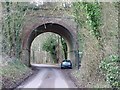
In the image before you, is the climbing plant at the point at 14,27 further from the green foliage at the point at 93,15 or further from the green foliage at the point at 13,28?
the green foliage at the point at 93,15

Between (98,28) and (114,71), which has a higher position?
(98,28)

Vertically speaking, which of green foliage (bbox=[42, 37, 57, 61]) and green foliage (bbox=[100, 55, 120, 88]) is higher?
green foliage (bbox=[42, 37, 57, 61])

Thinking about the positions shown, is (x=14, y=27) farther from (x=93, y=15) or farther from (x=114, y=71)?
(x=114, y=71)

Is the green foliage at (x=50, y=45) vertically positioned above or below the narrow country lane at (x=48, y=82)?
above

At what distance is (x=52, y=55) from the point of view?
5806 centimetres

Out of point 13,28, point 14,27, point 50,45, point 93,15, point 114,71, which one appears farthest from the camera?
point 50,45

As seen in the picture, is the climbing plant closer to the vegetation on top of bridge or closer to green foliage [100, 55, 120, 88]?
the vegetation on top of bridge

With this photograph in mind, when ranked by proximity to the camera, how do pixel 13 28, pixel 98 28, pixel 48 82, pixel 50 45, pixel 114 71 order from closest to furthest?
pixel 114 71, pixel 98 28, pixel 48 82, pixel 13 28, pixel 50 45

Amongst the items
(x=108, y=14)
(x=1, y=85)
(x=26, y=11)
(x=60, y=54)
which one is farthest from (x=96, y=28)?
(x=60, y=54)

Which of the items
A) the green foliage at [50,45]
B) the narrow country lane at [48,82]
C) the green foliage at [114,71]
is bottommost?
the narrow country lane at [48,82]

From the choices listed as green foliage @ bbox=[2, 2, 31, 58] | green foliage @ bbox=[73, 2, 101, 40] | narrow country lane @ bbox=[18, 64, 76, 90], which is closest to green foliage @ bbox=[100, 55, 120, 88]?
green foliage @ bbox=[73, 2, 101, 40]

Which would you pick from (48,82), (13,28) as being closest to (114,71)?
(48,82)

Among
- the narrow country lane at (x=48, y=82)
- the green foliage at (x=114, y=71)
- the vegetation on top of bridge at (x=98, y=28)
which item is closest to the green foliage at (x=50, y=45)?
the narrow country lane at (x=48, y=82)

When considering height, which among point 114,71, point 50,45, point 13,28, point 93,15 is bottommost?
point 114,71
